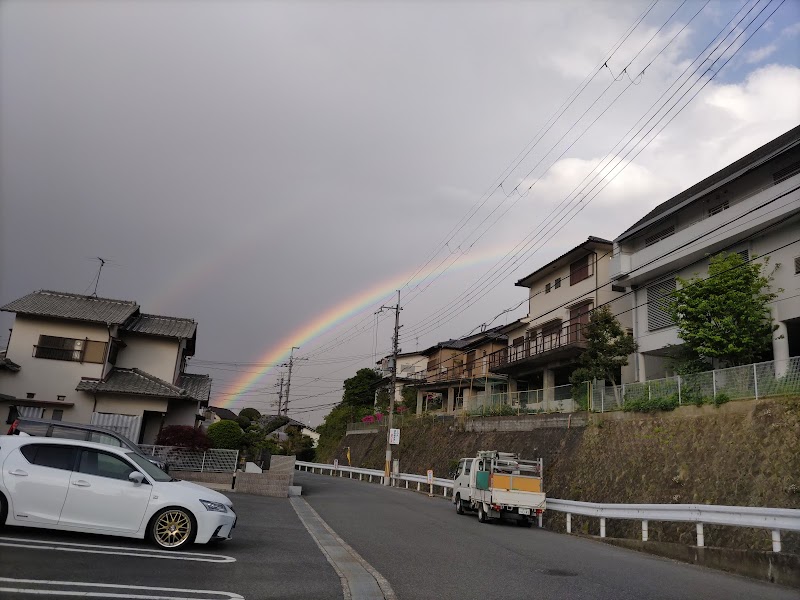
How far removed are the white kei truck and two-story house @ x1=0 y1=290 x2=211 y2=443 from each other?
14305 millimetres

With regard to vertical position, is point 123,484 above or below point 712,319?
below

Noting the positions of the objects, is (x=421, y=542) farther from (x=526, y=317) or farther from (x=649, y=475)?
(x=526, y=317)

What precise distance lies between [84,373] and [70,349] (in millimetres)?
1345

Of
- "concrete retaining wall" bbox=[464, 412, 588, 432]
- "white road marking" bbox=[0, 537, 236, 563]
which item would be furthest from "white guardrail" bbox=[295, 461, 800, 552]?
"white road marking" bbox=[0, 537, 236, 563]

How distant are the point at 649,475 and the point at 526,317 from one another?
21838mm

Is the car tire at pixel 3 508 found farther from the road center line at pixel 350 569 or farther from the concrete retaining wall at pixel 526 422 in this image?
the concrete retaining wall at pixel 526 422

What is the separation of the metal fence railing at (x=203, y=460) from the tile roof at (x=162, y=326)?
7223mm

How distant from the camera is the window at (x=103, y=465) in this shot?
352 inches

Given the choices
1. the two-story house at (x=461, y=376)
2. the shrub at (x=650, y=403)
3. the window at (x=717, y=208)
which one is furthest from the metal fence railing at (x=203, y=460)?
the window at (x=717, y=208)

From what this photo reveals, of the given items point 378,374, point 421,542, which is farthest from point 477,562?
point 378,374

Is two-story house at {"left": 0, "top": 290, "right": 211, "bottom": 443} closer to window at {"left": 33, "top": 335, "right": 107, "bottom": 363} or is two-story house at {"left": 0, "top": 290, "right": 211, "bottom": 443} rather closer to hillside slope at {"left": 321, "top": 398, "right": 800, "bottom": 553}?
window at {"left": 33, "top": 335, "right": 107, "bottom": 363}

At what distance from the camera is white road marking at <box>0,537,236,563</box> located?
312 inches

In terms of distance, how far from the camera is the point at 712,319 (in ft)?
72.5

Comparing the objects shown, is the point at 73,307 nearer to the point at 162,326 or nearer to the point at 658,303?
the point at 162,326
